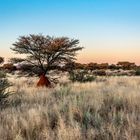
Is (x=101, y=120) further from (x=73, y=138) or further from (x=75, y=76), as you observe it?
(x=75, y=76)

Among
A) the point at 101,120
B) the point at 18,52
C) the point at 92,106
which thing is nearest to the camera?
the point at 101,120

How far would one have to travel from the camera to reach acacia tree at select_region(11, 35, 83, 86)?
18.6m

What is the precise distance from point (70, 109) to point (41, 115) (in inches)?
32.7

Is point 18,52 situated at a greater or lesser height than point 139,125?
greater

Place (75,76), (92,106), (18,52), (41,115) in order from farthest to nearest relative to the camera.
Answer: (75,76) → (18,52) → (92,106) → (41,115)

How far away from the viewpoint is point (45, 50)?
18625 mm

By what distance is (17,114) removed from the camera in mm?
7703

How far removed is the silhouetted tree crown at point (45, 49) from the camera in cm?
1864

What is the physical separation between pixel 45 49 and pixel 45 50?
6 cm

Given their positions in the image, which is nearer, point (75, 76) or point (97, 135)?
point (97, 135)

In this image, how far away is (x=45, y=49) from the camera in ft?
61.2

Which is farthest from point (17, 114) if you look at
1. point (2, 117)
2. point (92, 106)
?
point (92, 106)

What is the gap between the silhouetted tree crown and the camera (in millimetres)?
18641

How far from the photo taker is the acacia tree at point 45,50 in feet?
61.2
